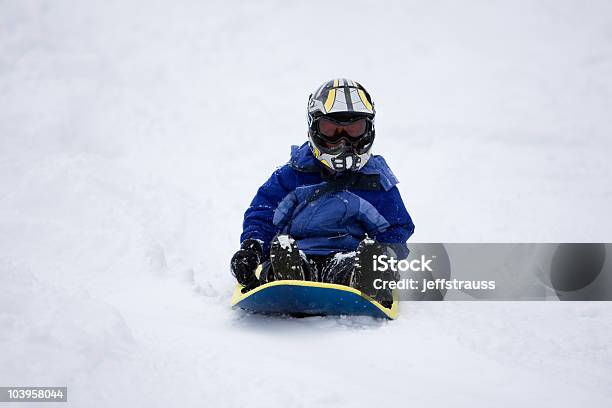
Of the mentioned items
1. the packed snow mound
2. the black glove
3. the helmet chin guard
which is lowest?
the packed snow mound

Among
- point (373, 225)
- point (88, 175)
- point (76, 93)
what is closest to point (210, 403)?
point (373, 225)

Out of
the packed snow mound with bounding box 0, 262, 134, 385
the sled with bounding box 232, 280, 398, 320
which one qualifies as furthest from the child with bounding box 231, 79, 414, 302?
the packed snow mound with bounding box 0, 262, 134, 385

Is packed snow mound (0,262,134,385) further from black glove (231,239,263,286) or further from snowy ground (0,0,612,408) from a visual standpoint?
black glove (231,239,263,286)

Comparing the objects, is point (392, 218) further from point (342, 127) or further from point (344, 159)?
point (342, 127)

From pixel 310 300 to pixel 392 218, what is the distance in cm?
110

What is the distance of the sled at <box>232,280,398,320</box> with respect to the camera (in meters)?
3.58

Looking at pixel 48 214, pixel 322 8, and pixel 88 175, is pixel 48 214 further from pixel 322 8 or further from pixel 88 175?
pixel 322 8

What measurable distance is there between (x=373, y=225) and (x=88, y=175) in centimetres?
396

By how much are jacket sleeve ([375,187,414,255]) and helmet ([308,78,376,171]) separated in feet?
1.09

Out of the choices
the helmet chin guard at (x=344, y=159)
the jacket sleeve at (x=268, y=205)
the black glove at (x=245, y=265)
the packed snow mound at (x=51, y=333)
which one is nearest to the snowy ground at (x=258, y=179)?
the packed snow mound at (x=51, y=333)

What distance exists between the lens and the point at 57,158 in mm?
7695

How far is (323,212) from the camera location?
440cm

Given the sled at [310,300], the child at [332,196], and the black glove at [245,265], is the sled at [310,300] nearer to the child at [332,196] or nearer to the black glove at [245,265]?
the black glove at [245,265]

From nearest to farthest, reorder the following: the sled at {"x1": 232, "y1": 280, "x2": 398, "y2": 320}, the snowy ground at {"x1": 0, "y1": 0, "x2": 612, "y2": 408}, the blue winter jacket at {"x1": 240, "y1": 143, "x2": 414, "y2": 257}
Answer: the snowy ground at {"x1": 0, "y1": 0, "x2": 612, "y2": 408} < the sled at {"x1": 232, "y1": 280, "x2": 398, "y2": 320} < the blue winter jacket at {"x1": 240, "y1": 143, "x2": 414, "y2": 257}
